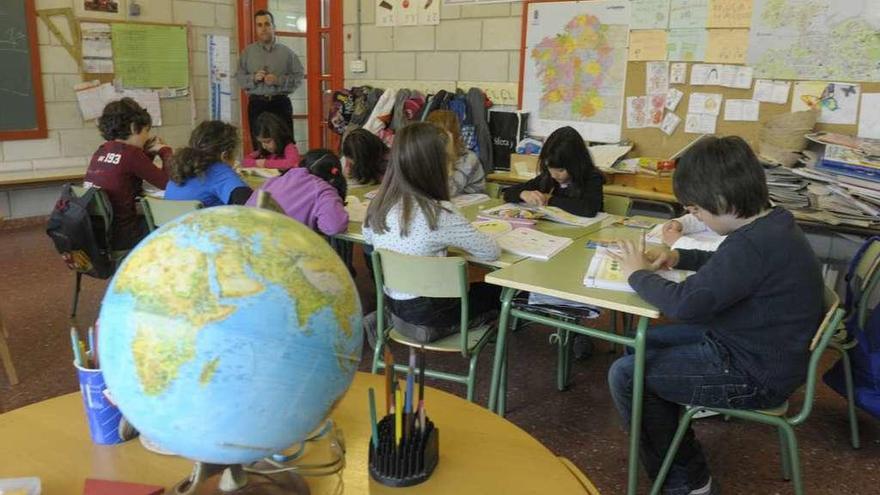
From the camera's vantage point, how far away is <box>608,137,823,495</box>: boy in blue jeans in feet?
5.61

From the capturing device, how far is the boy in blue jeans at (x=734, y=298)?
171 centimetres

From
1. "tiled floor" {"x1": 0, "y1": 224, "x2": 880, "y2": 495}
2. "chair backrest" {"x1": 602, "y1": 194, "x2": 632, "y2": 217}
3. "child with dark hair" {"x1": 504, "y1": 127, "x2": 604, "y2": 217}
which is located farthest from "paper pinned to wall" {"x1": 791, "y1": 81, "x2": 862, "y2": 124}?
"tiled floor" {"x1": 0, "y1": 224, "x2": 880, "y2": 495}

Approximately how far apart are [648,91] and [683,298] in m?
3.00

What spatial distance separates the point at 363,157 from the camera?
3684 millimetres

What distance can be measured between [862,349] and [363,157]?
242cm

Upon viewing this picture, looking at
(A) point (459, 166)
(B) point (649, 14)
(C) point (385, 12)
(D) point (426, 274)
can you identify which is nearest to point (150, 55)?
(C) point (385, 12)

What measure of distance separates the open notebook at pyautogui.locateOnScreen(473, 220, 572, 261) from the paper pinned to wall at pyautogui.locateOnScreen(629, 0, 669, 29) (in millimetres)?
2236

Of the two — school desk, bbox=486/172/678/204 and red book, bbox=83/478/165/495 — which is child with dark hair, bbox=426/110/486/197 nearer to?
school desk, bbox=486/172/678/204

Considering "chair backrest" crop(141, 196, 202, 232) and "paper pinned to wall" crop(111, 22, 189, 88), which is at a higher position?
"paper pinned to wall" crop(111, 22, 189, 88)

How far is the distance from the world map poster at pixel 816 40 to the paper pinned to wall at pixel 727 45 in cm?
4

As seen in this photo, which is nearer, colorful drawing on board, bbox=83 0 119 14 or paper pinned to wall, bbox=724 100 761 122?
paper pinned to wall, bbox=724 100 761 122

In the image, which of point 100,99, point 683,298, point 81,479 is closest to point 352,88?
point 100,99

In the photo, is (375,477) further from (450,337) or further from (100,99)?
(100,99)

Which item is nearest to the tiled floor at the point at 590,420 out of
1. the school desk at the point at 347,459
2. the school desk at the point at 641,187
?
the school desk at the point at 641,187
